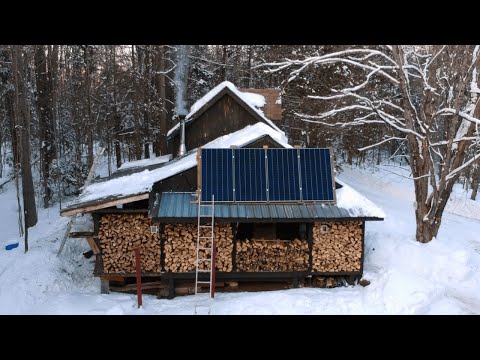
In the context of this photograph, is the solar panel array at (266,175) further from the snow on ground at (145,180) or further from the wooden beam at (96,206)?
the wooden beam at (96,206)

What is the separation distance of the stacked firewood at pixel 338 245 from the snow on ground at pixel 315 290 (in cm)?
59

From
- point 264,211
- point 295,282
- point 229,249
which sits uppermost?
point 264,211

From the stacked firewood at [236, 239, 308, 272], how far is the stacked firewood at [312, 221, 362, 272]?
356 mm

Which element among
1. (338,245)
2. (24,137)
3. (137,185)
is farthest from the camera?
(24,137)

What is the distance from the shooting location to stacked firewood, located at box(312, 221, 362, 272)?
10.4m

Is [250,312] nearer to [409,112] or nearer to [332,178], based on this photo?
[332,178]

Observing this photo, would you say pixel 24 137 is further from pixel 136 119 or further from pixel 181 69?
pixel 181 69

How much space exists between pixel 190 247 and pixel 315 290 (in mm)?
3392

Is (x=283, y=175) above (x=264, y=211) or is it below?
above

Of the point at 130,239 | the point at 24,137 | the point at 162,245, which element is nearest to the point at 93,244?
the point at 130,239

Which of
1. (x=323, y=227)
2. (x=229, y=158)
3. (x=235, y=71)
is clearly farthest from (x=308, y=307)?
(x=235, y=71)

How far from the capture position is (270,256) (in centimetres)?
1039

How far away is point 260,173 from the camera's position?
1038cm

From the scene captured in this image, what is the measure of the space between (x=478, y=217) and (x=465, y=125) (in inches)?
563
